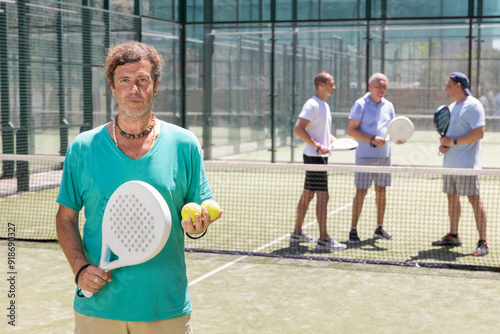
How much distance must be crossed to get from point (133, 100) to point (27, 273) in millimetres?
4356

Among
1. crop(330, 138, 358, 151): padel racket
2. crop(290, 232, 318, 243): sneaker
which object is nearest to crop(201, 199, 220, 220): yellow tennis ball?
crop(330, 138, 358, 151): padel racket

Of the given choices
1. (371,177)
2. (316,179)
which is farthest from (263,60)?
(316,179)

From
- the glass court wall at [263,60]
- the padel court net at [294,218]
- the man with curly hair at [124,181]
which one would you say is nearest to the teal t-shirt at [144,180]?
the man with curly hair at [124,181]

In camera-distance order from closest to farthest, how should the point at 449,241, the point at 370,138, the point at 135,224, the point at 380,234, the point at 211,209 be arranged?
the point at 135,224
the point at 211,209
the point at 449,241
the point at 370,138
the point at 380,234

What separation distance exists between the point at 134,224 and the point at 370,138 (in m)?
5.61

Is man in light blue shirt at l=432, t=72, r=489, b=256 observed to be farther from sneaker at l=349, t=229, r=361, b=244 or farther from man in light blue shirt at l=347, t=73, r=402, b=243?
sneaker at l=349, t=229, r=361, b=244

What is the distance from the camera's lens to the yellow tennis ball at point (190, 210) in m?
2.49

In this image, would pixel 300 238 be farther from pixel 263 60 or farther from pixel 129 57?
pixel 263 60

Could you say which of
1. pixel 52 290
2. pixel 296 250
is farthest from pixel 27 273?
pixel 296 250

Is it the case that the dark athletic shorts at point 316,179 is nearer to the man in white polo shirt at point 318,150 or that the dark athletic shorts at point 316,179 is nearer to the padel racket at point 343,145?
the man in white polo shirt at point 318,150

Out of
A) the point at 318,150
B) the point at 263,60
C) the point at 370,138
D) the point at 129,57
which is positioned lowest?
the point at 318,150

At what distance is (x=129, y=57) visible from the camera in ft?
8.45

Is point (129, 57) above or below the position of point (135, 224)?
above

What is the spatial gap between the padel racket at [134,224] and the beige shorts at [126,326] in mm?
210
